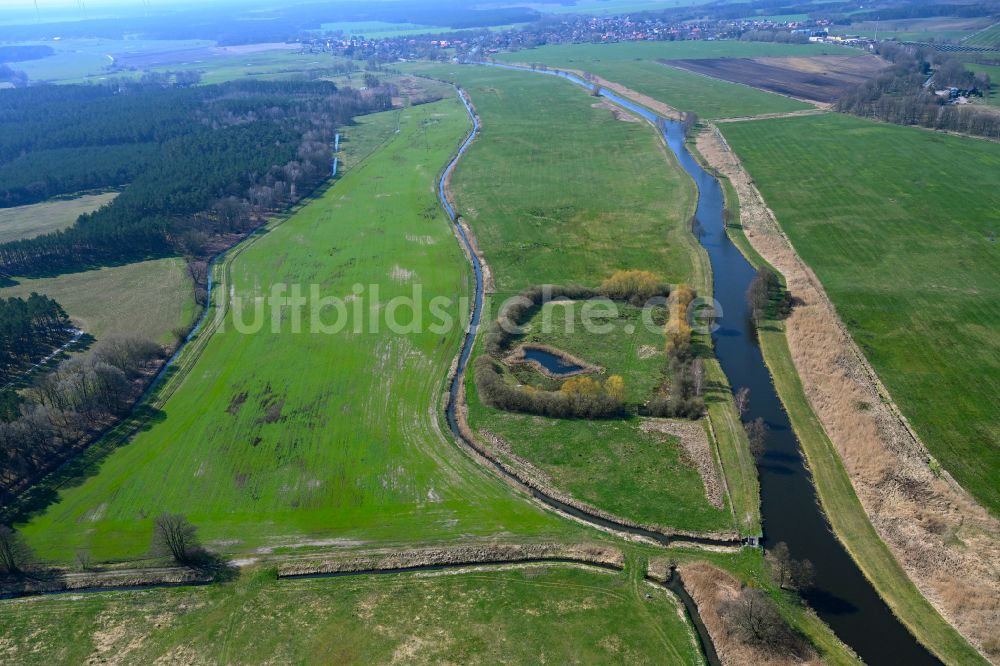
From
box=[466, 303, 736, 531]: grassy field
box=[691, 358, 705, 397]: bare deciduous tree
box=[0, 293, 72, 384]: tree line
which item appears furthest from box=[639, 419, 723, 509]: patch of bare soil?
box=[0, 293, 72, 384]: tree line

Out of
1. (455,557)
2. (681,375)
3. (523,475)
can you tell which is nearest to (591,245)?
(681,375)

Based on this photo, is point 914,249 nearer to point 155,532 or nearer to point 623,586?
point 623,586

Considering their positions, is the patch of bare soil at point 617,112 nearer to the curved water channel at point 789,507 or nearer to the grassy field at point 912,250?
the grassy field at point 912,250

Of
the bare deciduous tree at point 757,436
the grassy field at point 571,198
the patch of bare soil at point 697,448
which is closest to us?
the patch of bare soil at point 697,448

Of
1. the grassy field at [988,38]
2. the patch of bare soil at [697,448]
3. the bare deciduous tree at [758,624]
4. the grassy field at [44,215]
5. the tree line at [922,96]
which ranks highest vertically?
the grassy field at [988,38]

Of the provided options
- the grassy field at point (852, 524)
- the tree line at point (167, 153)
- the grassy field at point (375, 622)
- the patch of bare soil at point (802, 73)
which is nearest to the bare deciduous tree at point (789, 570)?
the grassy field at point (852, 524)

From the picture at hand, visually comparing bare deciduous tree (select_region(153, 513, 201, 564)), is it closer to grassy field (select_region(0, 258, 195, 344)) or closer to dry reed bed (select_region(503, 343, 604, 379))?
grassy field (select_region(0, 258, 195, 344))
